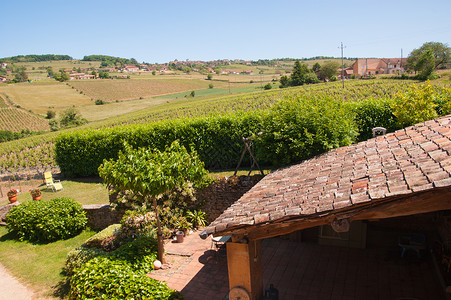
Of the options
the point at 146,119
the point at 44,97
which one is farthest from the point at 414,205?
the point at 44,97

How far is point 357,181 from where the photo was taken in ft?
16.9

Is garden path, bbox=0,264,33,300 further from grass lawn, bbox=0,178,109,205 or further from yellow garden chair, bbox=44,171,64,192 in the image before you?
yellow garden chair, bbox=44,171,64,192

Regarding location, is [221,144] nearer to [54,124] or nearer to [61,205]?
[61,205]

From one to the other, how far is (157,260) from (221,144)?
A: 7722 millimetres

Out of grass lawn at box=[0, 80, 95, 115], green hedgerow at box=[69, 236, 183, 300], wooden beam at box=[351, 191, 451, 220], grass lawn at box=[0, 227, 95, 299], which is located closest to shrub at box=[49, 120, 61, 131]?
grass lawn at box=[0, 80, 95, 115]

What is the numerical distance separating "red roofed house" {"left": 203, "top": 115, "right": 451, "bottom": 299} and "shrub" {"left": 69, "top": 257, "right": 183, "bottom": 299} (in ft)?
8.94

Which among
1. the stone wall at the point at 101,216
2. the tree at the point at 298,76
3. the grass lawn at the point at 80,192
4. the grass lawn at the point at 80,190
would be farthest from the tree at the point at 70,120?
the stone wall at the point at 101,216

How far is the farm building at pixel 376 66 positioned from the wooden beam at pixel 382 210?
102016 mm

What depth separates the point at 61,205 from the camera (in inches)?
522

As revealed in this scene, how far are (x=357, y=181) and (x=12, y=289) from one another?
10.8m

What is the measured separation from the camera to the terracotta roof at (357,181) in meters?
4.16

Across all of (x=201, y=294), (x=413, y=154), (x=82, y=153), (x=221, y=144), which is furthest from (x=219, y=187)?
(x=82, y=153)

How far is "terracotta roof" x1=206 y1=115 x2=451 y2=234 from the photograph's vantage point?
4.16 meters

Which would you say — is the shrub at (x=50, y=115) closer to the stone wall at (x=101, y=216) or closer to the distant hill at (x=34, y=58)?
the stone wall at (x=101, y=216)
